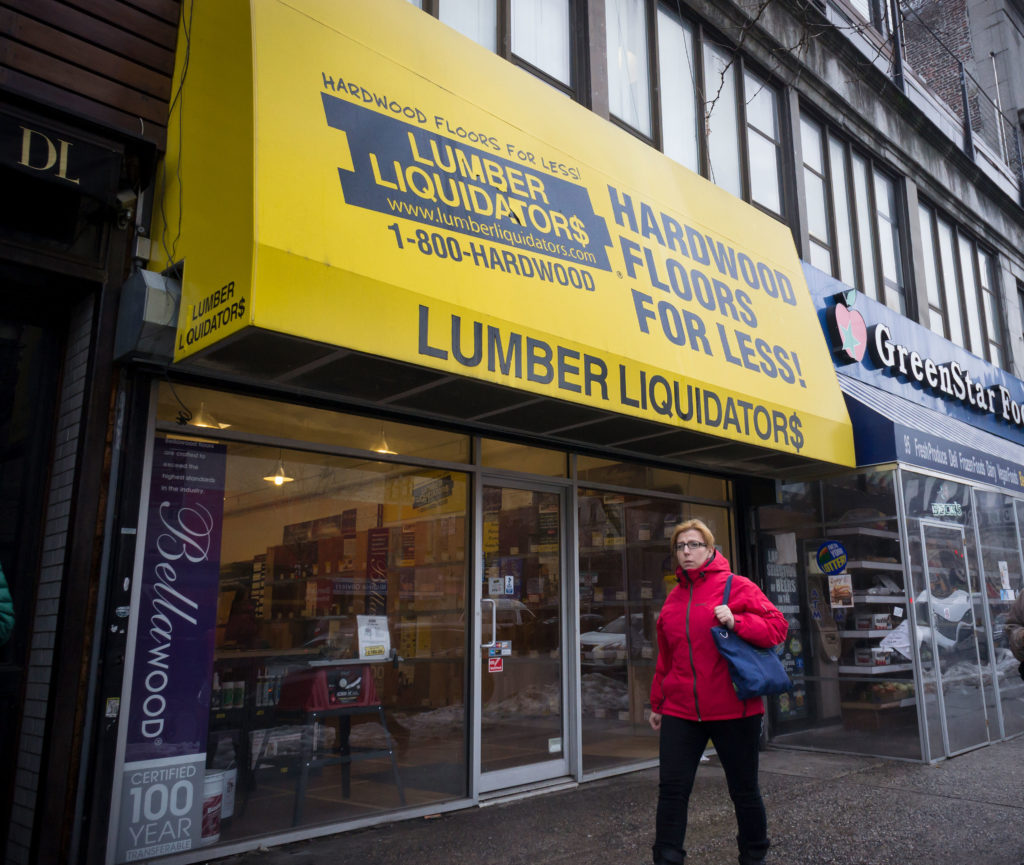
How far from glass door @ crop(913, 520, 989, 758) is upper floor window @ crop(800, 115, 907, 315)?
378 centimetres

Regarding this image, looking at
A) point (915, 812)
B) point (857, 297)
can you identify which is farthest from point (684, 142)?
point (915, 812)

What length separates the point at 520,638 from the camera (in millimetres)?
6812

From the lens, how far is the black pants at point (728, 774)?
3947mm

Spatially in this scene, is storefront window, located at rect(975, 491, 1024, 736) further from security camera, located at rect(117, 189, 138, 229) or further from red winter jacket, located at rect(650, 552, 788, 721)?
security camera, located at rect(117, 189, 138, 229)

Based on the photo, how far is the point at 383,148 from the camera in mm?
4922

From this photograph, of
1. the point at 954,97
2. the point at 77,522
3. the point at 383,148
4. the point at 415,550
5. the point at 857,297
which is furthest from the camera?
the point at 954,97

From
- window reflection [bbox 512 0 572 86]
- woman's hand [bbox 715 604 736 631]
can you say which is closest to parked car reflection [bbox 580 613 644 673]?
woman's hand [bbox 715 604 736 631]

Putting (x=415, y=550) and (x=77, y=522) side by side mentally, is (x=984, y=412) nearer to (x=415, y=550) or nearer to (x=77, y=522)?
(x=415, y=550)

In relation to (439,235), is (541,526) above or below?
below

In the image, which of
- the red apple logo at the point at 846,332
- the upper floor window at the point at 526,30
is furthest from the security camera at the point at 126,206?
the red apple logo at the point at 846,332

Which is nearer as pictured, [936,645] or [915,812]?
[915,812]

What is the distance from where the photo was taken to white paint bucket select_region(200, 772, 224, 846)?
4.81 m

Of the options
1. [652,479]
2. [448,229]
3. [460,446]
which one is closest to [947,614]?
[652,479]

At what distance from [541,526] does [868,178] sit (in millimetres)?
8330
